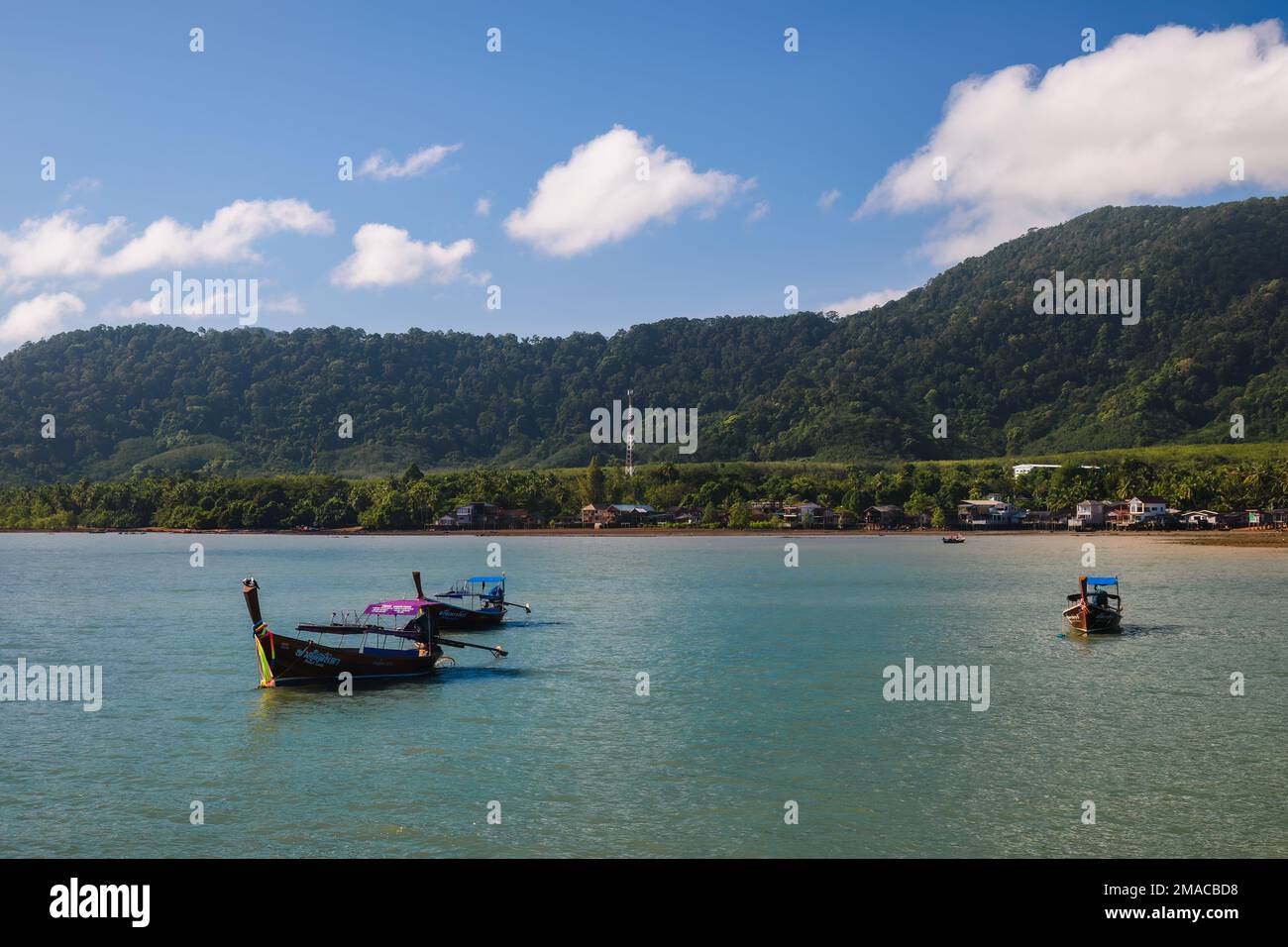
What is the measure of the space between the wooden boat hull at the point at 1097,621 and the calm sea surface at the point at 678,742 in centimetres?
164

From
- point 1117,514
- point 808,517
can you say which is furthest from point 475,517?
point 1117,514

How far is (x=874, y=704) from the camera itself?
34250 millimetres

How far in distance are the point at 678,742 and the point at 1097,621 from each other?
28.7 metres

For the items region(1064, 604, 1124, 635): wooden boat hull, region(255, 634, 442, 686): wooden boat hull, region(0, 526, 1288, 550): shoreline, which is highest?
region(255, 634, 442, 686): wooden boat hull

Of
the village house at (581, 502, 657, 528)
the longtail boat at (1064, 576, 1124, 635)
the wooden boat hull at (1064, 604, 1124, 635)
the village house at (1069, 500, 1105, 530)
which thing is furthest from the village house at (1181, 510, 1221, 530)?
the wooden boat hull at (1064, 604, 1124, 635)

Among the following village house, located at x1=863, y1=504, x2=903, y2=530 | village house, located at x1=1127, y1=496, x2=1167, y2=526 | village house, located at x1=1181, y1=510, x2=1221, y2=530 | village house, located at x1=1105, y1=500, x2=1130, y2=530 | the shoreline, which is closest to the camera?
the shoreline

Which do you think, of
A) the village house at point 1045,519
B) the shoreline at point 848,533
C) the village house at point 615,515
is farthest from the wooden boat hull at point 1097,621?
the village house at point 615,515

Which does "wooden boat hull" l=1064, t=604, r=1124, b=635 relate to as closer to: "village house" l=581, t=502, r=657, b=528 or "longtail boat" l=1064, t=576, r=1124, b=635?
"longtail boat" l=1064, t=576, r=1124, b=635

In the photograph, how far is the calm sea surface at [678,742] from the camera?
21.8 metres

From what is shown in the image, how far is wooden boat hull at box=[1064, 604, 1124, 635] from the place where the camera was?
49.3 m

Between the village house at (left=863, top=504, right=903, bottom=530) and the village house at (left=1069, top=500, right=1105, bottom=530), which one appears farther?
the village house at (left=863, top=504, right=903, bottom=530)

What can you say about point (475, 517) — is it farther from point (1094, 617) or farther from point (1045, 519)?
point (1094, 617)

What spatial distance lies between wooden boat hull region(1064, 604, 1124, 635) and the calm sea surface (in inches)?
64.7
